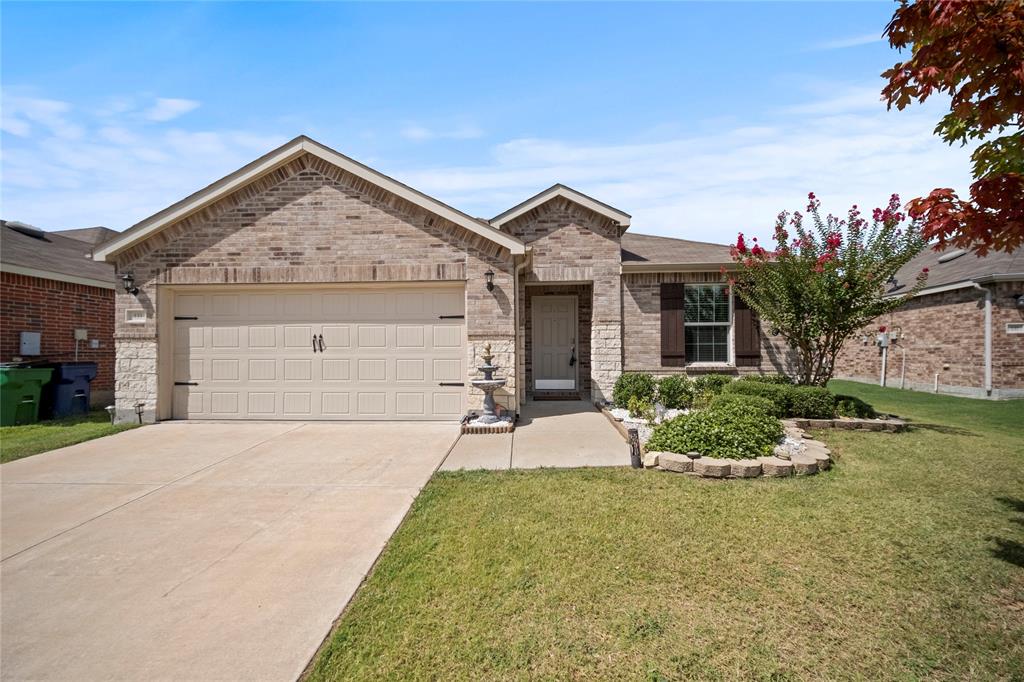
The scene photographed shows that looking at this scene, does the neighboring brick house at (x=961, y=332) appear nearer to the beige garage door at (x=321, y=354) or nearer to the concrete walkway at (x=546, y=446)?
the concrete walkway at (x=546, y=446)

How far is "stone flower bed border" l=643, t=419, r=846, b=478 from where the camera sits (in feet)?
18.5

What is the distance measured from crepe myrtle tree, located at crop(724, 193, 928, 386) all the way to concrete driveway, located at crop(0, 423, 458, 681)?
7.12 m

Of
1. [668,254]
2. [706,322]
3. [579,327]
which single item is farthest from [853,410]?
[579,327]

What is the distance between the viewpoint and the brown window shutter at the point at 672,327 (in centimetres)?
1152

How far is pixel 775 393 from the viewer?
8812mm

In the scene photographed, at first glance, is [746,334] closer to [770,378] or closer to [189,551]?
[770,378]

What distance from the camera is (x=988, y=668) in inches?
101

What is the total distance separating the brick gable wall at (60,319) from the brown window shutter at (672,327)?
1306 cm

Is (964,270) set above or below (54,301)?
above

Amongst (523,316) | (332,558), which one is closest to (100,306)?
(523,316)

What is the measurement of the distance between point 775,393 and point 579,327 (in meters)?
4.86

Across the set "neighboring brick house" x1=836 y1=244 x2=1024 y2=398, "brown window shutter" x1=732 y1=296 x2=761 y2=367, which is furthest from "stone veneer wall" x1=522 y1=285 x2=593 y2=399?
"neighboring brick house" x1=836 y1=244 x2=1024 y2=398

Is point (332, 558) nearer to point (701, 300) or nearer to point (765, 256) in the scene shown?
point (765, 256)

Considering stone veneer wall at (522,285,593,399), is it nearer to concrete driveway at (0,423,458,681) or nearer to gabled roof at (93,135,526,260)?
gabled roof at (93,135,526,260)
